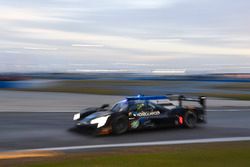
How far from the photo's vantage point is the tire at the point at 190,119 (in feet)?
42.4

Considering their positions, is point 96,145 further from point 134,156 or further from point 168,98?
point 168,98

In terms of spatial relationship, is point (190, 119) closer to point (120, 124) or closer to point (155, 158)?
point (120, 124)

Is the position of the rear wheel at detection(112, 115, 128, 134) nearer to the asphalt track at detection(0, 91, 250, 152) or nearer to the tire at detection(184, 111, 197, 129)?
the asphalt track at detection(0, 91, 250, 152)

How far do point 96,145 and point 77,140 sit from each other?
946mm

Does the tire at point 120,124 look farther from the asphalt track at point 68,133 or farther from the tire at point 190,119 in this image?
the tire at point 190,119

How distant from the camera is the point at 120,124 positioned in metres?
11.8

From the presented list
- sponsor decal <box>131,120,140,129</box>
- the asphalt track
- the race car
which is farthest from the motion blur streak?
sponsor decal <box>131,120,140,129</box>

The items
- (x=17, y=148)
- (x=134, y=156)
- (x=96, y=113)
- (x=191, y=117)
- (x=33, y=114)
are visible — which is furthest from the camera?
(x=33, y=114)

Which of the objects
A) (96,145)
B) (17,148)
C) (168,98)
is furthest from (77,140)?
(168,98)

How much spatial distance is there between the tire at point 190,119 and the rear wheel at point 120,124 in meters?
2.22

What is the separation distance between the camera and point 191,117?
13102 mm

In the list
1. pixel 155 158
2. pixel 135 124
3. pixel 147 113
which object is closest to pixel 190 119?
pixel 147 113

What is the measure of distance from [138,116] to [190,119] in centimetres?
200

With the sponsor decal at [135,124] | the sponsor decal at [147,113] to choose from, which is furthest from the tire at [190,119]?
the sponsor decal at [135,124]
